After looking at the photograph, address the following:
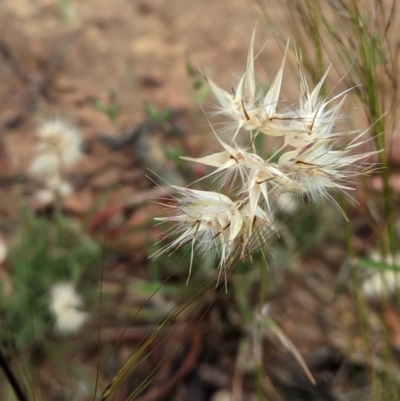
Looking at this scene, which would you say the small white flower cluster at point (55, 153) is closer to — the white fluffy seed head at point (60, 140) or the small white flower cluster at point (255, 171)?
the white fluffy seed head at point (60, 140)

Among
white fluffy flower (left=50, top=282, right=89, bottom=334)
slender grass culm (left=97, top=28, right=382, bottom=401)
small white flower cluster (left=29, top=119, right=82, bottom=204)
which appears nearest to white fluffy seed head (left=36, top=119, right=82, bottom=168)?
small white flower cluster (left=29, top=119, right=82, bottom=204)

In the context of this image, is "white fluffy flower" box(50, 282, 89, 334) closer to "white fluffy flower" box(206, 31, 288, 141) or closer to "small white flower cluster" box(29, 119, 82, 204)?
"small white flower cluster" box(29, 119, 82, 204)

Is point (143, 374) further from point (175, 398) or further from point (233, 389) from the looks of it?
point (233, 389)

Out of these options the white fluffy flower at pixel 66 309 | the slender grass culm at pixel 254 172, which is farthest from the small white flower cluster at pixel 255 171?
the white fluffy flower at pixel 66 309

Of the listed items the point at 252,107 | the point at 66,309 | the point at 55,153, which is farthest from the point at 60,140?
the point at 252,107

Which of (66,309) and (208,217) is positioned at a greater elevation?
(208,217)

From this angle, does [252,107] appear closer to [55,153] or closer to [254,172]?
[254,172]
